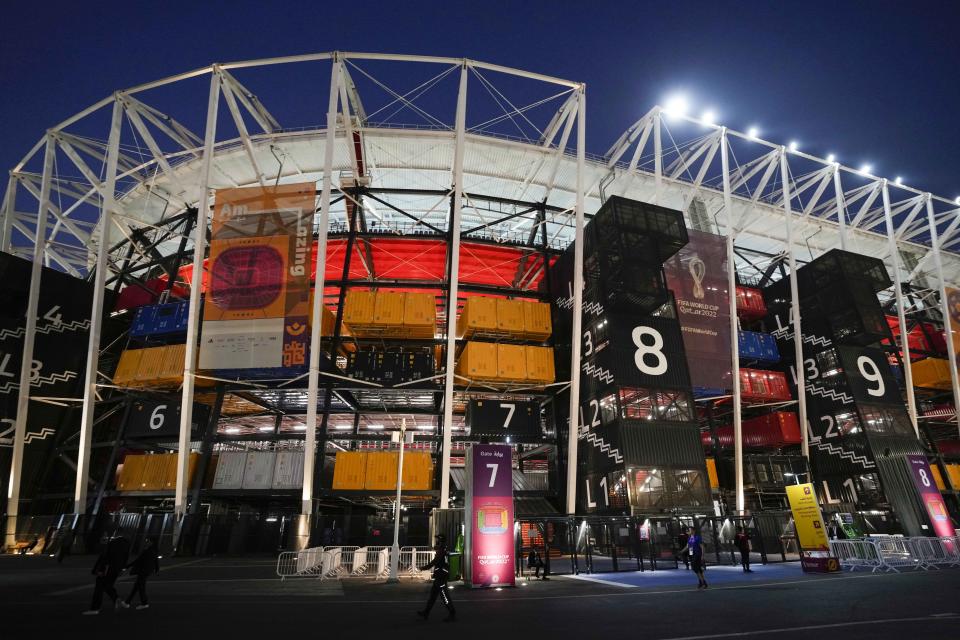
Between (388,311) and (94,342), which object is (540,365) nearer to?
(388,311)

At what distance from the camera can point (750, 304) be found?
4397cm

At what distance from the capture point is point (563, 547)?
2791 cm

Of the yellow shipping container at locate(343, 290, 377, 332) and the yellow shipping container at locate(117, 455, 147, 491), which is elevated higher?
the yellow shipping container at locate(343, 290, 377, 332)

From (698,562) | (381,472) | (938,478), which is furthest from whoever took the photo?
(938,478)

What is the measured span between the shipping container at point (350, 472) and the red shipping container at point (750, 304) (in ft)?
108

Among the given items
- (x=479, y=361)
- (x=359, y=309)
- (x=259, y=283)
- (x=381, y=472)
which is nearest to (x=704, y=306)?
(x=479, y=361)

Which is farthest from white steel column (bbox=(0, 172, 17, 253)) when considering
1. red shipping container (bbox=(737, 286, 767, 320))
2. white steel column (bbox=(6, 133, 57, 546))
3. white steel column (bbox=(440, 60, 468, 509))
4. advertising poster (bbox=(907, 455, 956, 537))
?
advertising poster (bbox=(907, 455, 956, 537))

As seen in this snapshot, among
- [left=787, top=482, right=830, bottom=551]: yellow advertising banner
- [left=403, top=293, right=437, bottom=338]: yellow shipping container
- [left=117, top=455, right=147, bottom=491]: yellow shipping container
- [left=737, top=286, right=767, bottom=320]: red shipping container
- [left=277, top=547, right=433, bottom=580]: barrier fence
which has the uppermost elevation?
[left=737, top=286, right=767, bottom=320]: red shipping container

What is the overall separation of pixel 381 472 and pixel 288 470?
538cm

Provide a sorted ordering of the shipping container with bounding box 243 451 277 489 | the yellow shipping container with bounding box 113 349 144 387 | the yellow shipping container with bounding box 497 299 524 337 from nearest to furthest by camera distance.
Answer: the shipping container with bounding box 243 451 277 489 < the yellow shipping container with bounding box 113 349 144 387 < the yellow shipping container with bounding box 497 299 524 337

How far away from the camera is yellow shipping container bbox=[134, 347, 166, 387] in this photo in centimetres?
3073

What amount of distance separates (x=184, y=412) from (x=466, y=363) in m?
15.1

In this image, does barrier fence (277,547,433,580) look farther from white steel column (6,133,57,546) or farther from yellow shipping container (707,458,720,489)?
yellow shipping container (707,458,720,489)

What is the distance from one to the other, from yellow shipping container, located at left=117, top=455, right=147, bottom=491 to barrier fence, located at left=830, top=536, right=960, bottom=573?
34135 mm
